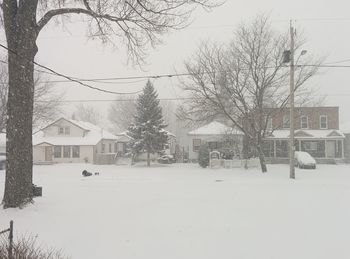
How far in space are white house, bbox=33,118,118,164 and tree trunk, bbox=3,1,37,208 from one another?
120ft

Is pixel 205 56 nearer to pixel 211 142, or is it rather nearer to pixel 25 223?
pixel 211 142

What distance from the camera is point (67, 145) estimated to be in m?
51.4

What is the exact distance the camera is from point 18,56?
42.3ft

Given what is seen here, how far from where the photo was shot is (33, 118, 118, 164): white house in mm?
51250

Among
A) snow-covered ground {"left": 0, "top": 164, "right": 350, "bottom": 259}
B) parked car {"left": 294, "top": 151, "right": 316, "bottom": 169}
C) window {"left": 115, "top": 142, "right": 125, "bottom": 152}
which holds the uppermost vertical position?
window {"left": 115, "top": 142, "right": 125, "bottom": 152}

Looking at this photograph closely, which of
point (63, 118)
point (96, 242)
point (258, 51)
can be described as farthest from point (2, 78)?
point (96, 242)

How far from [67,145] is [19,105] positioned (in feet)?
130

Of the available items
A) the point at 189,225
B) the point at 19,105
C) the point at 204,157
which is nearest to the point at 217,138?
the point at 204,157

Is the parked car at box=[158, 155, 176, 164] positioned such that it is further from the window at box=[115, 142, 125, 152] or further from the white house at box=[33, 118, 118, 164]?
the window at box=[115, 142, 125, 152]

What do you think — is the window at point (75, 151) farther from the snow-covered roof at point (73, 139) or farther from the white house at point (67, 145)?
the snow-covered roof at point (73, 139)

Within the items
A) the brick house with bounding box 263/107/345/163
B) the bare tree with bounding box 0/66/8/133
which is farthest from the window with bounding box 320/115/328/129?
the bare tree with bounding box 0/66/8/133

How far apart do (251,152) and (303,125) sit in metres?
9.72

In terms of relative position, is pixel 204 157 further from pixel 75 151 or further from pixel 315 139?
pixel 75 151

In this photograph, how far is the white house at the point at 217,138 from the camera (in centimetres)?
4353
